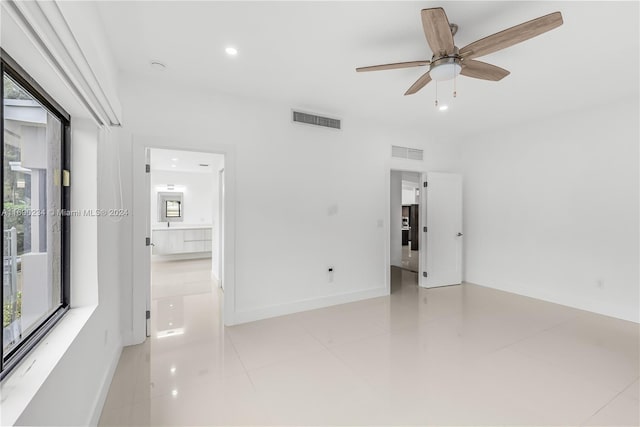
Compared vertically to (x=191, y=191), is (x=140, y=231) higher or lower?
lower

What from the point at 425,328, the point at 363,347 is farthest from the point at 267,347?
the point at 425,328

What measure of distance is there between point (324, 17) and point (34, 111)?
1.85 meters

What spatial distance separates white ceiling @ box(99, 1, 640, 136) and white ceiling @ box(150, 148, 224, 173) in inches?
101

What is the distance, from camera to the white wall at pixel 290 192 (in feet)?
10.0

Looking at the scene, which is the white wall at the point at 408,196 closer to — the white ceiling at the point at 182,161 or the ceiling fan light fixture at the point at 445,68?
the white ceiling at the point at 182,161

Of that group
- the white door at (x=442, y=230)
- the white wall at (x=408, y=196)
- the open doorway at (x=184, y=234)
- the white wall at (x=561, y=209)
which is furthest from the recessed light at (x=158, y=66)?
the white wall at (x=408, y=196)

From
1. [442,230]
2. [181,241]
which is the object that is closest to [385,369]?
[442,230]

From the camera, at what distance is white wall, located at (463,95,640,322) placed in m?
3.47

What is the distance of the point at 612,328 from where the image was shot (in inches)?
125

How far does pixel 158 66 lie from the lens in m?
2.60

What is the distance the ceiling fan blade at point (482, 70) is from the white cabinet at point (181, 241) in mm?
6751

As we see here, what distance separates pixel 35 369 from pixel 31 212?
0.80 meters

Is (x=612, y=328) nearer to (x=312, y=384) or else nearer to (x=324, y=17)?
(x=312, y=384)

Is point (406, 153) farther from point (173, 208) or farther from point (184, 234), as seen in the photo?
point (173, 208)
